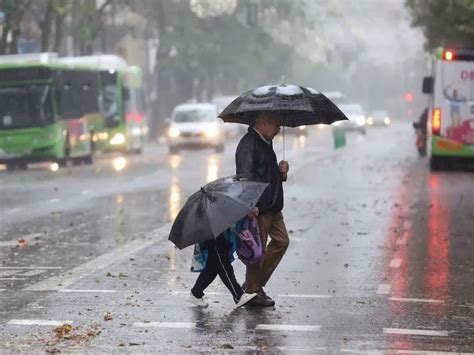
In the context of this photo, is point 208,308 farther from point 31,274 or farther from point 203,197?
point 31,274

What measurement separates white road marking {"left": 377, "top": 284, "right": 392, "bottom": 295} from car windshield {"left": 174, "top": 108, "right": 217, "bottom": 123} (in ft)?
120

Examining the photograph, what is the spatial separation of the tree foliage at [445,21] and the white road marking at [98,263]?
1907 cm

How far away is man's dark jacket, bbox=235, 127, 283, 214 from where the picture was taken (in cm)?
1071

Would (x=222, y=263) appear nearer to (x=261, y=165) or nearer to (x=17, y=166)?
(x=261, y=165)

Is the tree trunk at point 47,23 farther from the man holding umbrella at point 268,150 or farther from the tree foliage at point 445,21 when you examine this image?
the man holding umbrella at point 268,150

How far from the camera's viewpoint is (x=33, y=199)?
82.5 ft

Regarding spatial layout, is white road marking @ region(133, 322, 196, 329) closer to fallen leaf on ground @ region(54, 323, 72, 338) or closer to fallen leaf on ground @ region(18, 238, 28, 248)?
fallen leaf on ground @ region(54, 323, 72, 338)

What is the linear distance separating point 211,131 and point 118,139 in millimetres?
3220

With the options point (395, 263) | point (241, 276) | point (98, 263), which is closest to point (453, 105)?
point (395, 263)

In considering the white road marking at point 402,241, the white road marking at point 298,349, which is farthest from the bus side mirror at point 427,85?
the white road marking at point 298,349

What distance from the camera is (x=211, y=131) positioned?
157 ft

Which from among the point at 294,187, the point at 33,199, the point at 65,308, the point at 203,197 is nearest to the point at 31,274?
the point at 65,308

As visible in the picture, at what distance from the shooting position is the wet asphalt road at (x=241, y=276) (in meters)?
9.53

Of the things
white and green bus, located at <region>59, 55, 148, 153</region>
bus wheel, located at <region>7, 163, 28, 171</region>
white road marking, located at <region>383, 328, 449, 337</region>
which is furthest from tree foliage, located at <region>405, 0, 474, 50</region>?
white road marking, located at <region>383, 328, 449, 337</region>
